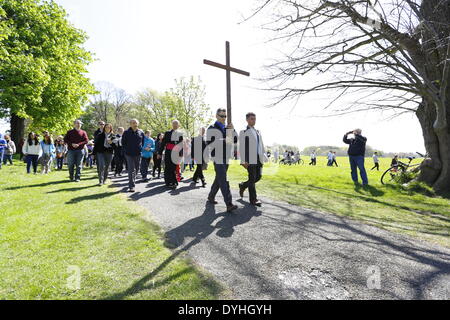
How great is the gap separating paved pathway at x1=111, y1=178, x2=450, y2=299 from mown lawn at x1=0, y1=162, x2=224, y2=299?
1.05 ft

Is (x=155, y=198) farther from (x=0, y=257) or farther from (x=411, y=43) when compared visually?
(x=411, y=43)

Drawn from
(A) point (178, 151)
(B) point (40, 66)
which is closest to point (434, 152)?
(A) point (178, 151)

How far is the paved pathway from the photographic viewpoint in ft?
7.90

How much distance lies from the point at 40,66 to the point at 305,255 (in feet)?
67.3

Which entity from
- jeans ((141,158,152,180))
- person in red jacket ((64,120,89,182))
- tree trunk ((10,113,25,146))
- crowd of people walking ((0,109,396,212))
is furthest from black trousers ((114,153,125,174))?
tree trunk ((10,113,25,146))

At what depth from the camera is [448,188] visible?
25.5ft

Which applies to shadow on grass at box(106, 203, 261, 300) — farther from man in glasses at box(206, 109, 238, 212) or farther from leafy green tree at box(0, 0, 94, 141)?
leafy green tree at box(0, 0, 94, 141)

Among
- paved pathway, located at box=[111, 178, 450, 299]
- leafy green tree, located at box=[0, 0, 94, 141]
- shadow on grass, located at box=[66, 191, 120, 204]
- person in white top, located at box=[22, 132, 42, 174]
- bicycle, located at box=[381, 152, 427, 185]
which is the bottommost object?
paved pathway, located at box=[111, 178, 450, 299]

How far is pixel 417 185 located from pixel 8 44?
81.4 feet

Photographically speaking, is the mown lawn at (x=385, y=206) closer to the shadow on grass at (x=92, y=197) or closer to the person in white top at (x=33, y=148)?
the shadow on grass at (x=92, y=197)

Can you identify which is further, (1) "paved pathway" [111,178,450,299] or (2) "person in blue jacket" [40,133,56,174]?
(2) "person in blue jacket" [40,133,56,174]

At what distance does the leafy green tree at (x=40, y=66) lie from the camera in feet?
51.4
